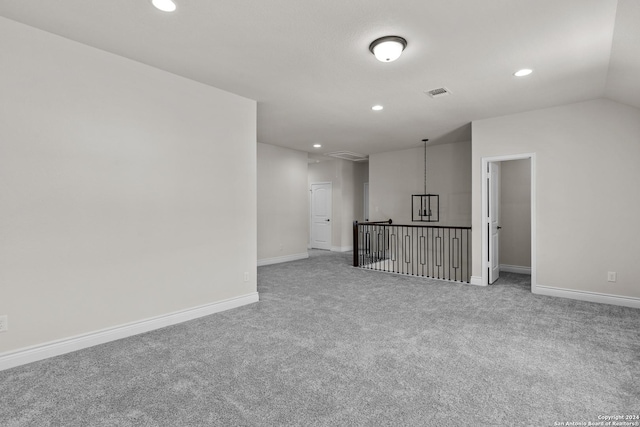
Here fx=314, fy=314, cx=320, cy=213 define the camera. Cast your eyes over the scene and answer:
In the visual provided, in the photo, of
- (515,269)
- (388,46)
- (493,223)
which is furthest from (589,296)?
(388,46)

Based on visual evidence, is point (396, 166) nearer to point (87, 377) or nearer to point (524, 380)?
point (524, 380)

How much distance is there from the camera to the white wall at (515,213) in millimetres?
6008

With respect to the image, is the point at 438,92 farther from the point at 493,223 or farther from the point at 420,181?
the point at 420,181

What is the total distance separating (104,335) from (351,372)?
2.27 m

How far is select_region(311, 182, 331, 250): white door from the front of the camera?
30.8ft

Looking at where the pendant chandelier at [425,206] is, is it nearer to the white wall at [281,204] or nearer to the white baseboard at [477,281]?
the white baseboard at [477,281]

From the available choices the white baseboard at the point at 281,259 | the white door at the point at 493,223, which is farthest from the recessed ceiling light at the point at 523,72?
the white baseboard at the point at 281,259

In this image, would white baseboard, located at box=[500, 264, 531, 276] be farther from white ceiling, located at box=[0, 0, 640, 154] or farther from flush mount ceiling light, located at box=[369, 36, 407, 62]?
flush mount ceiling light, located at box=[369, 36, 407, 62]

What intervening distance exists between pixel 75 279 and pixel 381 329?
285 cm

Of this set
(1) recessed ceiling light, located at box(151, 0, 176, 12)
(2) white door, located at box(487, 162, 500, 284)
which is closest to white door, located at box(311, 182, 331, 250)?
(2) white door, located at box(487, 162, 500, 284)

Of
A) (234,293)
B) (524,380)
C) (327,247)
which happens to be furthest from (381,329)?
(327,247)

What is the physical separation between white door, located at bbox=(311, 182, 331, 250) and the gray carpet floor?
5.61 meters

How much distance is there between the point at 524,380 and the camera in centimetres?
221

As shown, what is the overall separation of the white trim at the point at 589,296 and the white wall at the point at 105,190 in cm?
430
